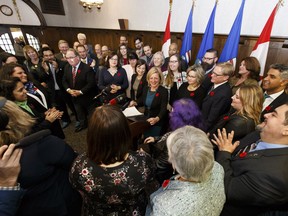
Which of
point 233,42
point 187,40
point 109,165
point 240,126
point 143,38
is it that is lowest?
point 240,126

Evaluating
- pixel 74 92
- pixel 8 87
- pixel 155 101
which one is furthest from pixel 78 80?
pixel 155 101

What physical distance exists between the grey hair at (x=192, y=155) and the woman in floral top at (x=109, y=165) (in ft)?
0.78

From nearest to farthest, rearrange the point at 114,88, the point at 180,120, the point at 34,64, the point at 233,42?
the point at 180,120
the point at 114,88
the point at 34,64
the point at 233,42

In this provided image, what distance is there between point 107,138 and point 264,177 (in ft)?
2.73

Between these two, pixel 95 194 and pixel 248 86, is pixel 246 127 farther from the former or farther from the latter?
pixel 95 194

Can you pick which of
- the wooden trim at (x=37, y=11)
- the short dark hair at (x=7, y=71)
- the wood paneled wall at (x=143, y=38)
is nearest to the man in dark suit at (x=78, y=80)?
the short dark hair at (x=7, y=71)

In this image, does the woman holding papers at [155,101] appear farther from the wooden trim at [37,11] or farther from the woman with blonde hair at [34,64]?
the wooden trim at [37,11]

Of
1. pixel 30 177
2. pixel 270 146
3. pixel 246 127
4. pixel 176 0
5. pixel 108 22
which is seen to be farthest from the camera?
pixel 108 22

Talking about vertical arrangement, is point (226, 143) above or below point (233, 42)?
below

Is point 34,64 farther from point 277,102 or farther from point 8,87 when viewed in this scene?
point 277,102

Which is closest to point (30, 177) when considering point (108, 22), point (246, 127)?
point (246, 127)

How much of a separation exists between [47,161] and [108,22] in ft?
21.5

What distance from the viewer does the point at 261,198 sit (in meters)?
0.83

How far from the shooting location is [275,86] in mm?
1952
